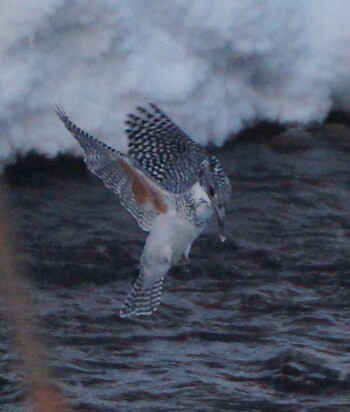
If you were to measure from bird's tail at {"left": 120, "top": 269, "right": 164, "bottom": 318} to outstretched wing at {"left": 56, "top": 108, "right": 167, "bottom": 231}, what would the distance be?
0.24m

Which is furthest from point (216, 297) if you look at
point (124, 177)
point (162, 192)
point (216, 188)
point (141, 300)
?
point (124, 177)

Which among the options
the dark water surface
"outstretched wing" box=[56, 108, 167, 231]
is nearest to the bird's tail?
the dark water surface

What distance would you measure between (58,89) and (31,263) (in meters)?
1.01

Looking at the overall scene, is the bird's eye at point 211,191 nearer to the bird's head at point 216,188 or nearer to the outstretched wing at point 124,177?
the bird's head at point 216,188

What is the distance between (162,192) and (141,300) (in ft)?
1.51

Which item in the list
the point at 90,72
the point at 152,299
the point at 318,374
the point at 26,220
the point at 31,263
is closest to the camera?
the point at 318,374

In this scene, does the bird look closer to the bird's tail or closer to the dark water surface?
the bird's tail

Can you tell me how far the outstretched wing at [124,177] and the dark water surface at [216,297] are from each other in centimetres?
50

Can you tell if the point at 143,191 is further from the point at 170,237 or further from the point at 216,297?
the point at 216,297

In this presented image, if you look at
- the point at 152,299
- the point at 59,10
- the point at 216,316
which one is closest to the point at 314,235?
the point at 216,316

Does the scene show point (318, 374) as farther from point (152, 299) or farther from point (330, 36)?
point (330, 36)

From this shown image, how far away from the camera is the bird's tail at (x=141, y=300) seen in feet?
13.8

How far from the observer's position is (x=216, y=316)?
448 cm

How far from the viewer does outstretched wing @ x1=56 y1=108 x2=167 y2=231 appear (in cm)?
379
